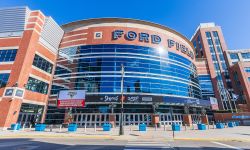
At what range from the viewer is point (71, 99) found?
2597 cm

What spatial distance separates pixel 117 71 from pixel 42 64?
17.1m

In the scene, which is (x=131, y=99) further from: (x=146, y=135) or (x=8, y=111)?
(x=8, y=111)

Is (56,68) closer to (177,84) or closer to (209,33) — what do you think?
(177,84)

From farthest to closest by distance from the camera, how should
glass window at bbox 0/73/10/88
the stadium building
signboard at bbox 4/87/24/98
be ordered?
1. the stadium building
2. glass window at bbox 0/73/10/88
3. signboard at bbox 4/87/24/98

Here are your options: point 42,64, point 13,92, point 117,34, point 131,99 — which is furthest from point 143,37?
point 13,92

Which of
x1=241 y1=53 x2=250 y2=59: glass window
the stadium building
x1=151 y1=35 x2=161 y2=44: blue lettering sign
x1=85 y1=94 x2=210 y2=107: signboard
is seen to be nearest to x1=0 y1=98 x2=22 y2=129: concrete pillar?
the stadium building

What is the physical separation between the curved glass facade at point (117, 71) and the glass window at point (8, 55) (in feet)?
30.8

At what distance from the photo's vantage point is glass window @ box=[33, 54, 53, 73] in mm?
31016

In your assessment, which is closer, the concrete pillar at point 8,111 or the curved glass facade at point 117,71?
the concrete pillar at point 8,111

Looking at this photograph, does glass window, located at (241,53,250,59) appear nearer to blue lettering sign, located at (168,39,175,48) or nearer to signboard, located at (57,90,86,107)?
blue lettering sign, located at (168,39,175,48)

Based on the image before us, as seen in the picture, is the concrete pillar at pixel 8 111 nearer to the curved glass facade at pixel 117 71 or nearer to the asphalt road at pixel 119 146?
the curved glass facade at pixel 117 71

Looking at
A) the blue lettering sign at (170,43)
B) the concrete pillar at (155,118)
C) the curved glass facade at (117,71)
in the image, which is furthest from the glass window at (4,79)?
the blue lettering sign at (170,43)

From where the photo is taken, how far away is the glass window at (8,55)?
28875mm

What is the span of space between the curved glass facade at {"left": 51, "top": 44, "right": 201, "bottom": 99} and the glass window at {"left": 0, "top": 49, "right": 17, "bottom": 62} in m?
9.40
